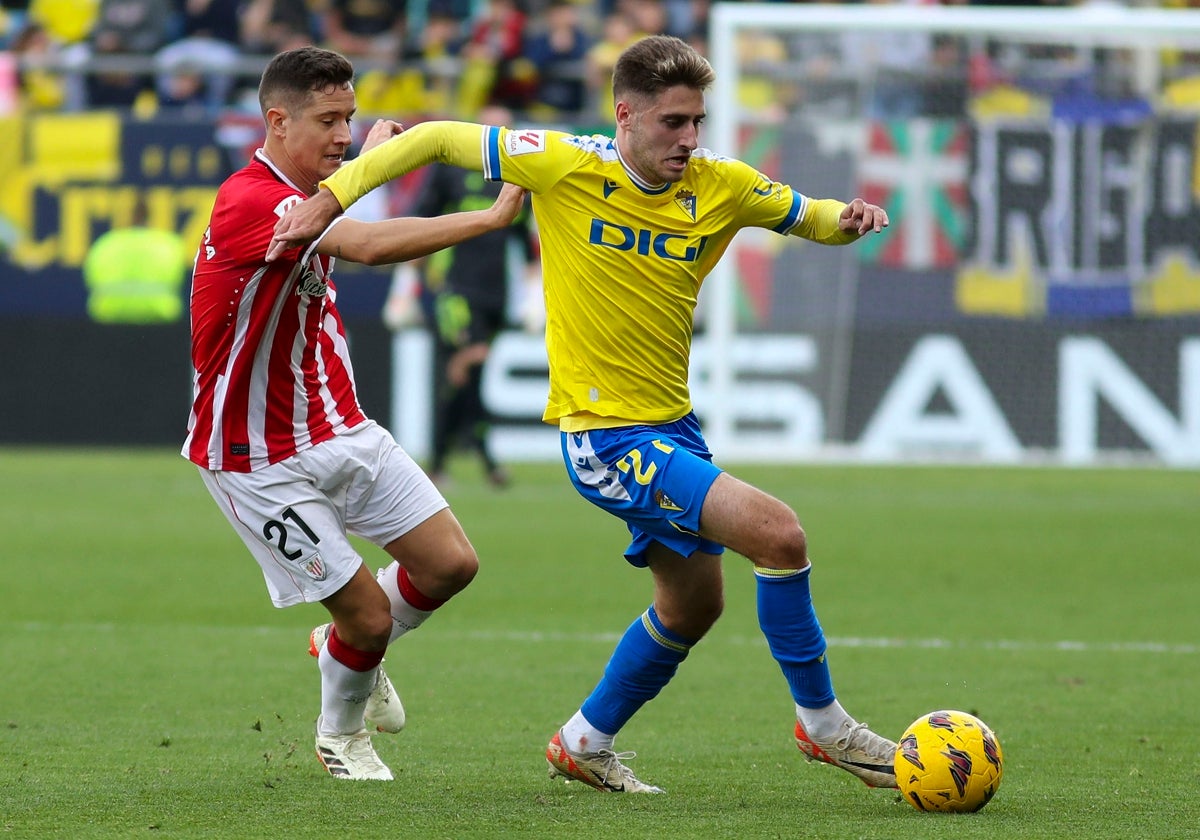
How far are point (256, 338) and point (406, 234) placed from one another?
2.13 ft

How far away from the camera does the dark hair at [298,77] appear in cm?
531

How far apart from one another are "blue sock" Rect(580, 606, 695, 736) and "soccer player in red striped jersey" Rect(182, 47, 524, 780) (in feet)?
1.82

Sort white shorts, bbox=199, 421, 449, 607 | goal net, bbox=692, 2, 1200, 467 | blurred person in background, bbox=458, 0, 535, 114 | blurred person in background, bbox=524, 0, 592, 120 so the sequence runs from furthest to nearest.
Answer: blurred person in background, bbox=524, 0, 592, 120 → blurred person in background, bbox=458, 0, 535, 114 → goal net, bbox=692, 2, 1200, 467 → white shorts, bbox=199, 421, 449, 607

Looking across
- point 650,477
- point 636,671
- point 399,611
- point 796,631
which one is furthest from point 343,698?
point 796,631

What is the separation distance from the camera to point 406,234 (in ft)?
16.3

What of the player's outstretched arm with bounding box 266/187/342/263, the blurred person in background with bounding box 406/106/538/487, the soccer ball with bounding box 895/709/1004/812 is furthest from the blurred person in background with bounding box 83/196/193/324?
the soccer ball with bounding box 895/709/1004/812

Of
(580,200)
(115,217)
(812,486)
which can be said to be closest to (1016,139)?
(812,486)

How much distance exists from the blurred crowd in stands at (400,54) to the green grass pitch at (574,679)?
193 inches

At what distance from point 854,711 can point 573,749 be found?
4.91ft

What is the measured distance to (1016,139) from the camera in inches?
646

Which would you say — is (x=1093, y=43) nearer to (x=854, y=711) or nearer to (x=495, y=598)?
(x=495, y=598)

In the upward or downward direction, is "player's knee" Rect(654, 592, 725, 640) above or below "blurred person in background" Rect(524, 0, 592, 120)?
below

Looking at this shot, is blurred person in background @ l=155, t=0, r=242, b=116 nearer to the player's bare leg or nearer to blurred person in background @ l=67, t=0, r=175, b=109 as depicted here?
blurred person in background @ l=67, t=0, r=175, b=109

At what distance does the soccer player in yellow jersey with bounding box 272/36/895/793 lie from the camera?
5066mm
